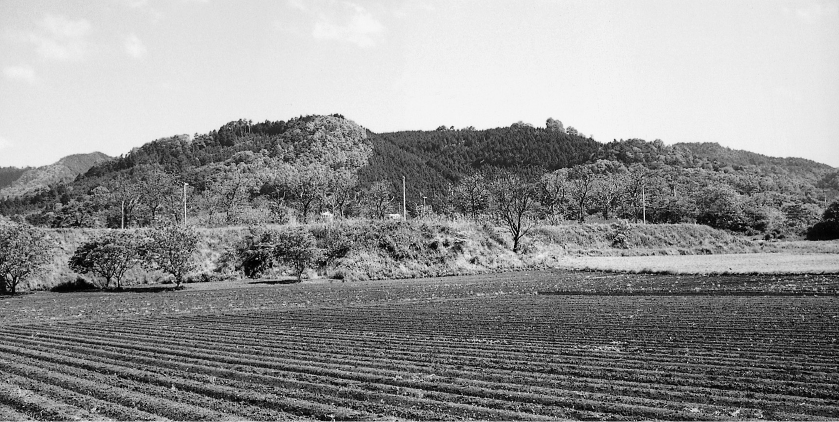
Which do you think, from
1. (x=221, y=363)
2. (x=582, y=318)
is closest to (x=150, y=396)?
(x=221, y=363)

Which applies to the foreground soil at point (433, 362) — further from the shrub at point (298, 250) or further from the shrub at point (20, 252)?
the shrub at point (298, 250)

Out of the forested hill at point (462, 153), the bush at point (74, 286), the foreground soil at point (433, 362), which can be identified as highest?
the forested hill at point (462, 153)

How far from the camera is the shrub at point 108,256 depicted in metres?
43.6

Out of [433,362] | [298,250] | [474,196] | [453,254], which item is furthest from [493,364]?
[474,196]

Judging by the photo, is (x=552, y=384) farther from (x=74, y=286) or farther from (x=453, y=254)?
(x=453, y=254)

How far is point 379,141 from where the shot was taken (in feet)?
565

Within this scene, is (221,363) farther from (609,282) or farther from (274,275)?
(274,275)

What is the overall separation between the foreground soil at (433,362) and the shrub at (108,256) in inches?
619

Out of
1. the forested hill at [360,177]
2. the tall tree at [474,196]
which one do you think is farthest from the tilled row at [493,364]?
the tall tree at [474,196]

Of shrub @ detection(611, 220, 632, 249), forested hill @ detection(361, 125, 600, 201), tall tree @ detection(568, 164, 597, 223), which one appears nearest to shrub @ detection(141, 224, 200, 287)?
shrub @ detection(611, 220, 632, 249)

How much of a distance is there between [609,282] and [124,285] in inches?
1326

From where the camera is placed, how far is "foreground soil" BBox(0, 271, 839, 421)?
994cm

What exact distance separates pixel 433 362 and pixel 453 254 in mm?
48095

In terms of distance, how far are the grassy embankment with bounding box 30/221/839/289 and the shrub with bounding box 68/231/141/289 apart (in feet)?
7.06
